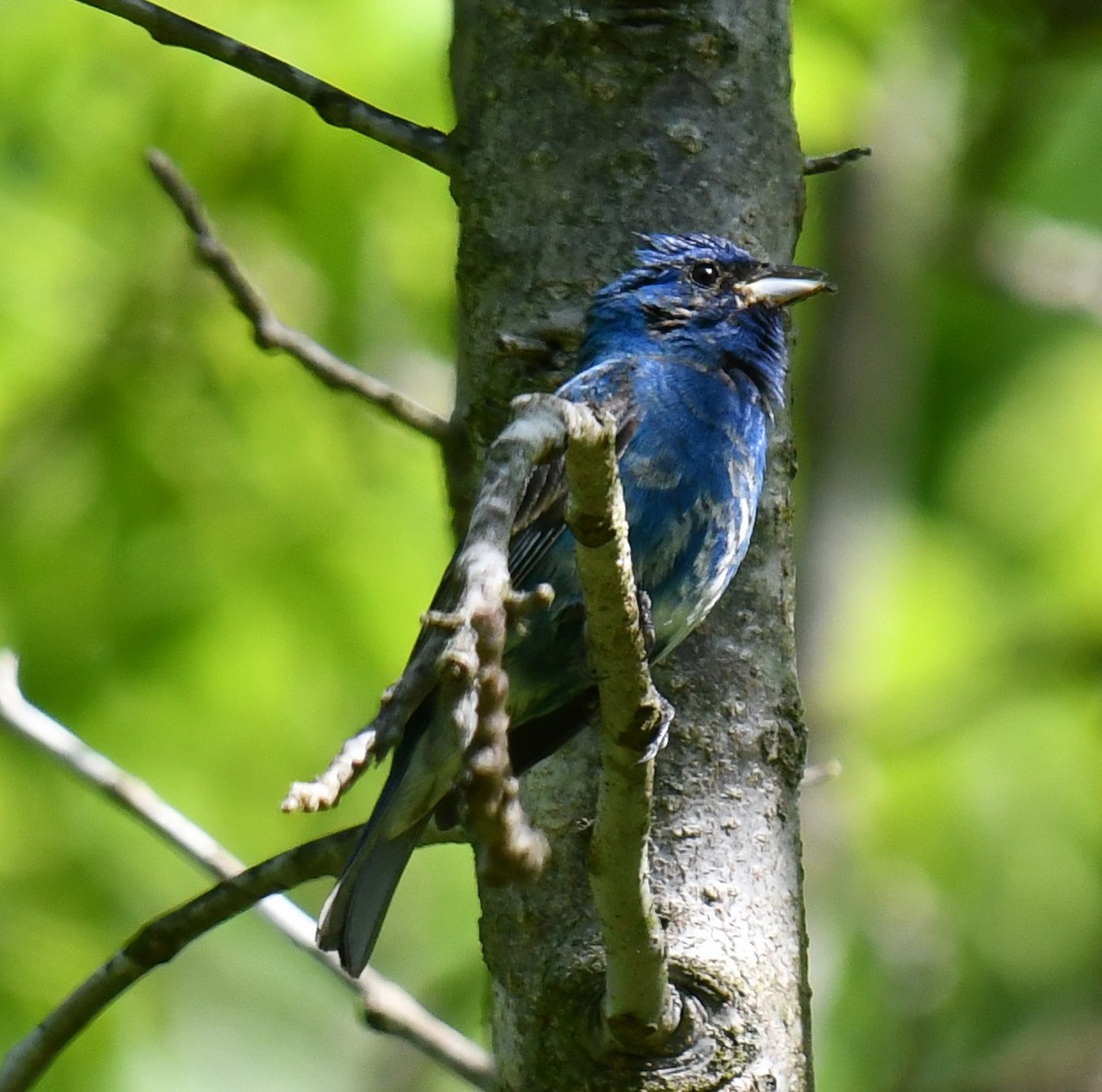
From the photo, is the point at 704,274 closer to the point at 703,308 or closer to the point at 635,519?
the point at 703,308

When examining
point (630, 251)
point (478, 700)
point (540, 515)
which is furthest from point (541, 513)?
point (478, 700)

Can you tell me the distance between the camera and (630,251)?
2.95 m

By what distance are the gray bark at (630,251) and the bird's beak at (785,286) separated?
90mm

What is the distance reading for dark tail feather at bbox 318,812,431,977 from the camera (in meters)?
2.82

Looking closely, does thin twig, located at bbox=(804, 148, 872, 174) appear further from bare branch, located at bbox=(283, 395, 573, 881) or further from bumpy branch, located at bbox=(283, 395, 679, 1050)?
bare branch, located at bbox=(283, 395, 573, 881)

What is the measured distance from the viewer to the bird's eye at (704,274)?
10.3ft

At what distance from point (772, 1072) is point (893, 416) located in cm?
347

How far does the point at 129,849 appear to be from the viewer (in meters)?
5.51

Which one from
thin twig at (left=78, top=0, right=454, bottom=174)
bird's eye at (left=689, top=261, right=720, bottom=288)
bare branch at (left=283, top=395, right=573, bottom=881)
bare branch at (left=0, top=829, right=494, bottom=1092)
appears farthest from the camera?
bird's eye at (left=689, top=261, right=720, bottom=288)

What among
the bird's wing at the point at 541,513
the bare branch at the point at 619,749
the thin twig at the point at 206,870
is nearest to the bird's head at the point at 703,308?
A: the bird's wing at the point at 541,513

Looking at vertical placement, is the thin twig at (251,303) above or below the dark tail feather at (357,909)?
above

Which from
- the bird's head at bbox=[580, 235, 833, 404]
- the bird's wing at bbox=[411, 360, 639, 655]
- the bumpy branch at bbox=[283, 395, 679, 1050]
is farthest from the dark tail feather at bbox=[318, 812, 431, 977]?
the bird's head at bbox=[580, 235, 833, 404]

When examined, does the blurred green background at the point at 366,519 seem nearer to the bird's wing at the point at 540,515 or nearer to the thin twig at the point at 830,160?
the thin twig at the point at 830,160

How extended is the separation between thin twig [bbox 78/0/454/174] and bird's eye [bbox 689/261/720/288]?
492 mm
